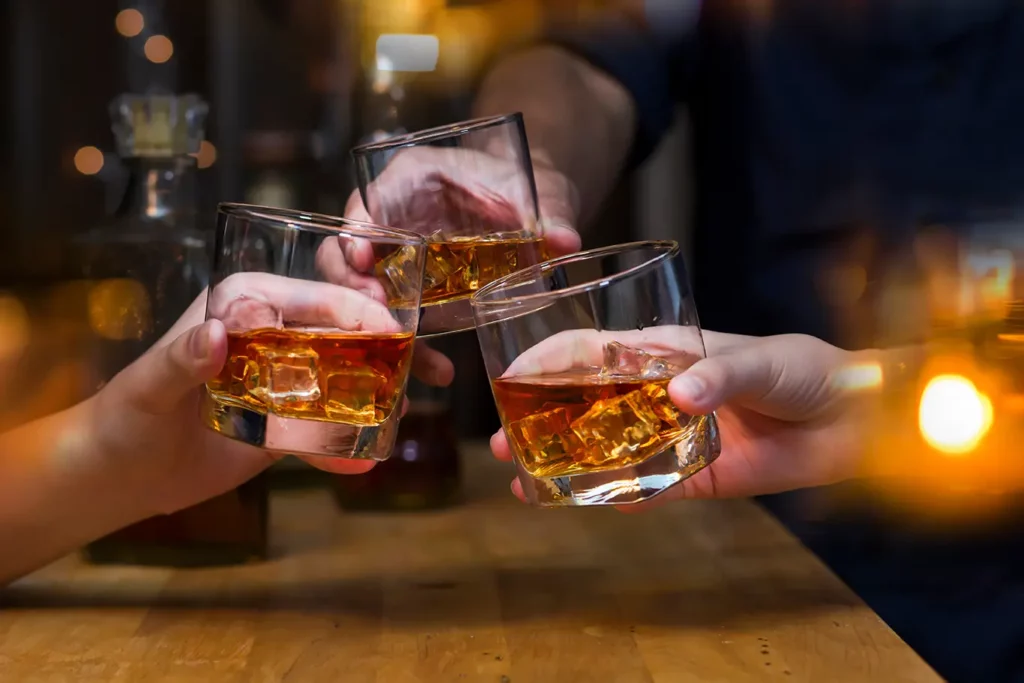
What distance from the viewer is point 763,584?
0.85 meters

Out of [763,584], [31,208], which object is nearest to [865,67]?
[763,584]

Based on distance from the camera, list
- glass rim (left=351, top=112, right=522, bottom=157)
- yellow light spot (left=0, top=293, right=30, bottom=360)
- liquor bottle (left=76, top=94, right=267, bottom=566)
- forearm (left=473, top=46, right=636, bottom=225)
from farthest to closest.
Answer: yellow light spot (left=0, top=293, right=30, bottom=360), forearm (left=473, top=46, right=636, bottom=225), liquor bottle (left=76, top=94, right=267, bottom=566), glass rim (left=351, top=112, right=522, bottom=157)

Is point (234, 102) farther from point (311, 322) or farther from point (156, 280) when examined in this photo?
point (311, 322)

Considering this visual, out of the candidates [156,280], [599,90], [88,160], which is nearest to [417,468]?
[156,280]

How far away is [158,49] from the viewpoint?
4.84ft

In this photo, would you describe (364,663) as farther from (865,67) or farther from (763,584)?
(865,67)

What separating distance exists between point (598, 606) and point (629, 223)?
806 millimetres

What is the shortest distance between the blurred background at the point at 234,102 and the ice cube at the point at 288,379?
65 centimetres

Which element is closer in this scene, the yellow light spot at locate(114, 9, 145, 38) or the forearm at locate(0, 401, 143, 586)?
the forearm at locate(0, 401, 143, 586)

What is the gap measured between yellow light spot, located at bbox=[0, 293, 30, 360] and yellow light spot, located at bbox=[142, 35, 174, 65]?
380 mm

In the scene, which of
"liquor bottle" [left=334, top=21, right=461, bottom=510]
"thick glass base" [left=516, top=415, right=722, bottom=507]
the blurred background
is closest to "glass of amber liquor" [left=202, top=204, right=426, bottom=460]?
"thick glass base" [left=516, top=415, right=722, bottom=507]

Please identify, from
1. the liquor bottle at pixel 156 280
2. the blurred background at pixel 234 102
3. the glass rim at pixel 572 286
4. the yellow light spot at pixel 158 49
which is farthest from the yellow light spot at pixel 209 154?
the glass rim at pixel 572 286

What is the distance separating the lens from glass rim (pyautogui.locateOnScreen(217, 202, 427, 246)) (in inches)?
24.7

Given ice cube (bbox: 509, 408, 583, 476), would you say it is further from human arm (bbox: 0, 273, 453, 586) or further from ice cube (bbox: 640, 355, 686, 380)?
human arm (bbox: 0, 273, 453, 586)
